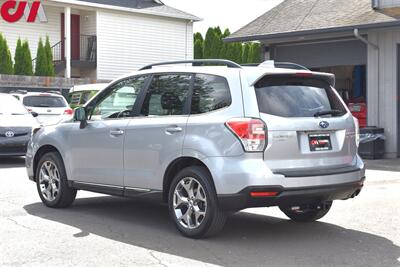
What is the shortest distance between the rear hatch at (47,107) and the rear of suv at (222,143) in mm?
10183

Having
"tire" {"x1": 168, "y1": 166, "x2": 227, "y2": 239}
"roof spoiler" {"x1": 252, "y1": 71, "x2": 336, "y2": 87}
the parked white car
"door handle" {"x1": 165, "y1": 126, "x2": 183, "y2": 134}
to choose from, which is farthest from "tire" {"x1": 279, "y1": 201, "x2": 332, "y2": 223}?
the parked white car

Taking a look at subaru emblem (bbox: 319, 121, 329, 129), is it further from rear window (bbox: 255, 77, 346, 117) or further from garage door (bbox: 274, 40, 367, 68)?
garage door (bbox: 274, 40, 367, 68)

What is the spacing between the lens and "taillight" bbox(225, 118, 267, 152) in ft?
20.1

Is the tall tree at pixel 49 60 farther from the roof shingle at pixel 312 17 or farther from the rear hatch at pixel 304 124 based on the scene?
the rear hatch at pixel 304 124

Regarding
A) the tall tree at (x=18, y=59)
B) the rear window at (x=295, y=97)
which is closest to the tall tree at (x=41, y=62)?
the tall tree at (x=18, y=59)

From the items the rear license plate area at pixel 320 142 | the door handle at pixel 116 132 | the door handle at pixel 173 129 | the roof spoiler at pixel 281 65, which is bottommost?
the rear license plate area at pixel 320 142

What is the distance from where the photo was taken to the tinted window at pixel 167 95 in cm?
693

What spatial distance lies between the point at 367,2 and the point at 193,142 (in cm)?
1207

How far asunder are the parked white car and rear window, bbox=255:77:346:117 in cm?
1156

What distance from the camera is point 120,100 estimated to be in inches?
305

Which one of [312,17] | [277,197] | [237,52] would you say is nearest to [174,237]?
[277,197]

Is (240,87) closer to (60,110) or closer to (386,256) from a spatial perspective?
(386,256)

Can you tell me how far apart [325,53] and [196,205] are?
1173 centimetres

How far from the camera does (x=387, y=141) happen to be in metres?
15.8
